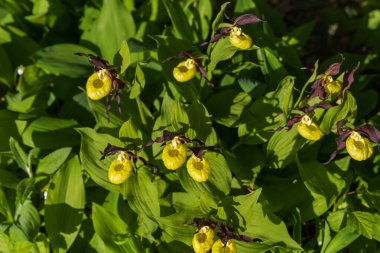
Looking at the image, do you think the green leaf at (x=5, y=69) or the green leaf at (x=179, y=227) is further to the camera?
the green leaf at (x=5, y=69)

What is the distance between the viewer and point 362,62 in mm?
3152

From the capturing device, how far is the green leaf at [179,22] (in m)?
2.88

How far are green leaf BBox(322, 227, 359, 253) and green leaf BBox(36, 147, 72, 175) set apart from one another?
1.54 m

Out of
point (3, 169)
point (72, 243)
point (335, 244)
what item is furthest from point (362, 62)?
point (3, 169)

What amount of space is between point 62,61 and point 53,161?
71 cm

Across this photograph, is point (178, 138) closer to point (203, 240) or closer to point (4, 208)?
point (203, 240)

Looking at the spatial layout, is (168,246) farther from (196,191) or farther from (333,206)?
(333,206)

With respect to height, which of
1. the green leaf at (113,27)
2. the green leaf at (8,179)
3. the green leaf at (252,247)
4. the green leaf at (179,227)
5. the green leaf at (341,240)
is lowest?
the green leaf at (341,240)

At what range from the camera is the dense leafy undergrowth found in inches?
89.7

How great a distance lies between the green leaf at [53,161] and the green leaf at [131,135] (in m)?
0.47

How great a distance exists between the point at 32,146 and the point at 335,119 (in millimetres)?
1749

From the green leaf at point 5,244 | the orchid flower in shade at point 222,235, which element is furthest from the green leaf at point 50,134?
the orchid flower in shade at point 222,235

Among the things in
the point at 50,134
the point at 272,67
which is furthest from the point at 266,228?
the point at 50,134

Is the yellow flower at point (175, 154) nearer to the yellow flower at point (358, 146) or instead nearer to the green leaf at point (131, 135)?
the green leaf at point (131, 135)
